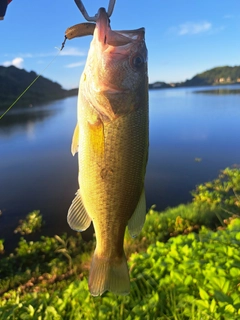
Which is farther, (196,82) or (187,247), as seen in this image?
(196,82)

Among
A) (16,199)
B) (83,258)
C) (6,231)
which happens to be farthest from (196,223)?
(16,199)

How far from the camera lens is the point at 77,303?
3.31 metres

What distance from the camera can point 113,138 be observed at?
1.56m

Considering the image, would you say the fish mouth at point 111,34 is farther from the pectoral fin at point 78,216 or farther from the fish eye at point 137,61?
the pectoral fin at point 78,216

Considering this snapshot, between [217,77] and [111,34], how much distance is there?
105922 millimetres

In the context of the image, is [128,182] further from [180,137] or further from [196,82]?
[196,82]

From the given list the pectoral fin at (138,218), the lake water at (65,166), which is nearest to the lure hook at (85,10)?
the pectoral fin at (138,218)

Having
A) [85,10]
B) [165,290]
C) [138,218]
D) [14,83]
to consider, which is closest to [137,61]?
[85,10]

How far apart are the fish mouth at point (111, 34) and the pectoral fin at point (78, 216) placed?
2.78 feet

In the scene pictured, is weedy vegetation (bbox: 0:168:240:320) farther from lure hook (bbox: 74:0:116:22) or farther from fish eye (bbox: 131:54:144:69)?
lure hook (bbox: 74:0:116:22)

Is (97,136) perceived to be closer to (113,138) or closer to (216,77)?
(113,138)

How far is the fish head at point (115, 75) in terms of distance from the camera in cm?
159

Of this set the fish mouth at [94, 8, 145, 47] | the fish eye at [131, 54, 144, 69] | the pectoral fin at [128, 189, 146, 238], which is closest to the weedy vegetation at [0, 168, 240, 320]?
the pectoral fin at [128, 189, 146, 238]

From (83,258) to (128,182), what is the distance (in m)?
4.63
